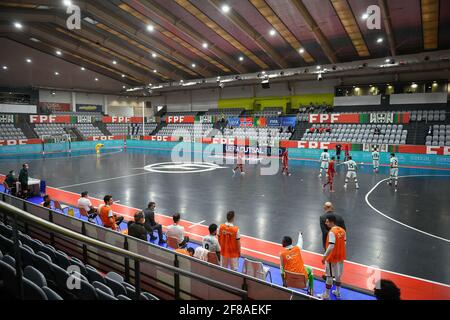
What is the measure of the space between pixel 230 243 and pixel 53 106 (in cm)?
4547

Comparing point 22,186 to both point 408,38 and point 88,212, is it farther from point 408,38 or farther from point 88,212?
point 408,38

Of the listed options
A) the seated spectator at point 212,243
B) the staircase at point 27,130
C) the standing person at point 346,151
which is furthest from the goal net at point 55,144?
the seated spectator at point 212,243

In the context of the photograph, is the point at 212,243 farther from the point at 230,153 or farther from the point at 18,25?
the point at 18,25

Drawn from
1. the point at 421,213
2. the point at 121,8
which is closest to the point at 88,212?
the point at 421,213

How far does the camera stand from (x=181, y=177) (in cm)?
1998

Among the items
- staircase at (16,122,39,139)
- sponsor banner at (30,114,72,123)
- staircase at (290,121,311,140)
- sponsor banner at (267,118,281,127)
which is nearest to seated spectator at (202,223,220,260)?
staircase at (290,121,311,140)

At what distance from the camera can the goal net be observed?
36.2 m

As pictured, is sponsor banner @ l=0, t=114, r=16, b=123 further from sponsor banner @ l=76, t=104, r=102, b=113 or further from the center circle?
the center circle

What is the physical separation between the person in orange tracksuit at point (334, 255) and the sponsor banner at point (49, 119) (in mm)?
44211

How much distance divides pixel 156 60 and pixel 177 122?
12.1m

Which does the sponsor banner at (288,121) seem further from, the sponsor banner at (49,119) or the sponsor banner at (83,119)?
the sponsor banner at (49,119)

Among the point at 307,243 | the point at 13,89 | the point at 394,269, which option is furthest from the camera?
the point at 13,89

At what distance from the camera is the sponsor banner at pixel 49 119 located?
40019mm

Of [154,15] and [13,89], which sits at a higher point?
[154,15]
